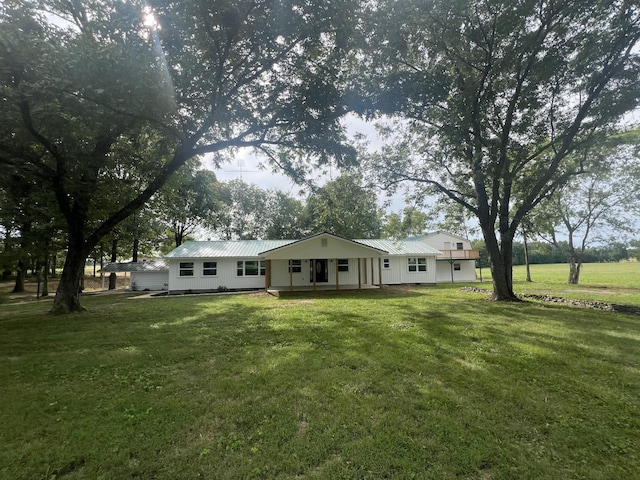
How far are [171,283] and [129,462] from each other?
1864cm

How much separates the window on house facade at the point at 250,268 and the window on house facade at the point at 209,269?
145 cm

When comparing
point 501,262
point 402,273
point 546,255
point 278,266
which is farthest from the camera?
point 546,255

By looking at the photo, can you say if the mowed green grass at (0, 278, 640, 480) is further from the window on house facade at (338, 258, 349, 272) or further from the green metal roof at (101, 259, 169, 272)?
the green metal roof at (101, 259, 169, 272)

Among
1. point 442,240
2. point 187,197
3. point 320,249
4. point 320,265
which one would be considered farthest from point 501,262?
point 187,197

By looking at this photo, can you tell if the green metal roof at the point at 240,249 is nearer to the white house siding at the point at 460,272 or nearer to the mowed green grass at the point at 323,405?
the white house siding at the point at 460,272

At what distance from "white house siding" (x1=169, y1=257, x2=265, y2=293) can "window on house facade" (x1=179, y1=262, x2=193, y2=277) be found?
0.60 ft

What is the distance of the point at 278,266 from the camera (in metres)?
20.4

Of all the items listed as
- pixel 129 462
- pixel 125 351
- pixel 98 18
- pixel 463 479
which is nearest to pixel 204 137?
pixel 98 18

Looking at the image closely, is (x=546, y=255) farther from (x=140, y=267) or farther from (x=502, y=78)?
(x=140, y=267)

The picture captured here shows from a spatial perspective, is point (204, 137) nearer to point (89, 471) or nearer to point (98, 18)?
point (98, 18)

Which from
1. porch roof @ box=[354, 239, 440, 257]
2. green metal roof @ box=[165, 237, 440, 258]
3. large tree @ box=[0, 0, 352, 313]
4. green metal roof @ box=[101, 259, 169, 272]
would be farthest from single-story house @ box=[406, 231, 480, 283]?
green metal roof @ box=[101, 259, 169, 272]

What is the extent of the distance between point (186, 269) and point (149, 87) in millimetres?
14708

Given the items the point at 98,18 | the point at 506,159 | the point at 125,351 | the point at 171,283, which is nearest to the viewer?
the point at 125,351

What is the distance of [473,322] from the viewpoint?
8.30m
